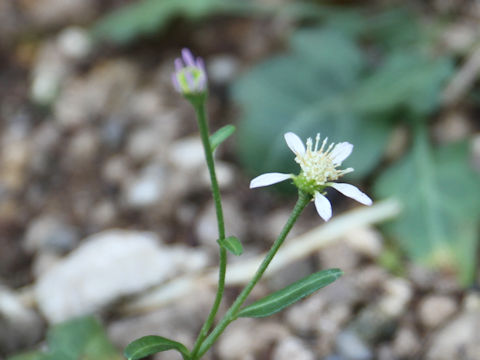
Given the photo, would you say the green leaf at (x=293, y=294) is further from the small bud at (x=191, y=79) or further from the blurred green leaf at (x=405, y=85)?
the blurred green leaf at (x=405, y=85)

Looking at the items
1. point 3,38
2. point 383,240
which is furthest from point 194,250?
point 3,38

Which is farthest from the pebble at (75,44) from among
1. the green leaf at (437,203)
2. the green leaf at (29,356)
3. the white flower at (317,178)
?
the white flower at (317,178)

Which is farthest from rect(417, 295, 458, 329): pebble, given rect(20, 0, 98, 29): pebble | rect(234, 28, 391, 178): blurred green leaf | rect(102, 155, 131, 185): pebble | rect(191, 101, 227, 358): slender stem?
rect(20, 0, 98, 29): pebble

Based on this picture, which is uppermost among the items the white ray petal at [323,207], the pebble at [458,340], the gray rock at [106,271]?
the gray rock at [106,271]

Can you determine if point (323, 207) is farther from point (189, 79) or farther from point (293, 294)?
point (189, 79)

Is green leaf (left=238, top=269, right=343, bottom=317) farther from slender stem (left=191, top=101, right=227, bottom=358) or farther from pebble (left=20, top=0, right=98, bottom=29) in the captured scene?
pebble (left=20, top=0, right=98, bottom=29)
